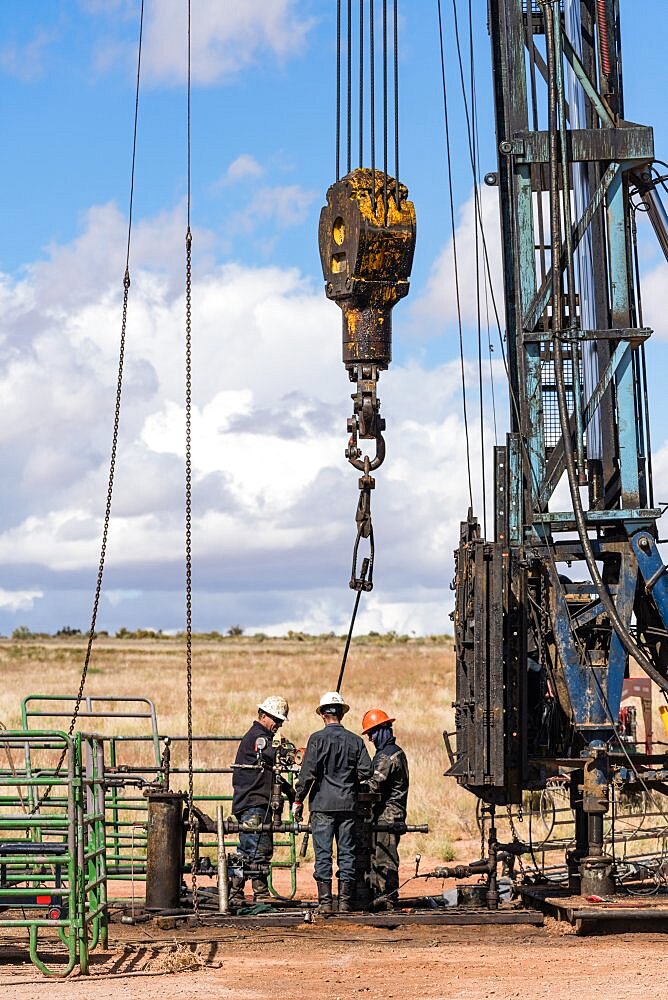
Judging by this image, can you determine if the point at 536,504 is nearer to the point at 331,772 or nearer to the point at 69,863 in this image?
the point at 331,772

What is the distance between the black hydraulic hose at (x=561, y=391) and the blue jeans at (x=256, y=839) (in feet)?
10.0

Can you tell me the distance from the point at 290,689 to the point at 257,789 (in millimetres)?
30272

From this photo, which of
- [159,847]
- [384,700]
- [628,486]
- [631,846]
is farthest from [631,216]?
[384,700]

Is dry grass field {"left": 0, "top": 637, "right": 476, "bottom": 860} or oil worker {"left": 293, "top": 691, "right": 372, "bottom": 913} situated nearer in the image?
oil worker {"left": 293, "top": 691, "right": 372, "bottom": 913}

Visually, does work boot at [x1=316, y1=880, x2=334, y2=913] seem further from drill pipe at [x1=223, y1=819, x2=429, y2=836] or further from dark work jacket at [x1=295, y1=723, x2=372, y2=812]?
dark work jacket at [x1=295, y1=723, x2=372, y2=812]

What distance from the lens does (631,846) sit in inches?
708

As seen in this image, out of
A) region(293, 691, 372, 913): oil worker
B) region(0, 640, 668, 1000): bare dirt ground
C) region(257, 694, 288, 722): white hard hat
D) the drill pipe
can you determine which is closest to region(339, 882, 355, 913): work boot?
region(293, 691, 372, 913): oil worker

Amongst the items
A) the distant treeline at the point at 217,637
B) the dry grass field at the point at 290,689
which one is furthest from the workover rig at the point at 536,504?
the distant treeline at the point at 217,637

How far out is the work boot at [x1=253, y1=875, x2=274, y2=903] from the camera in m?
12.3

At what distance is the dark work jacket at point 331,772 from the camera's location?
11992mm

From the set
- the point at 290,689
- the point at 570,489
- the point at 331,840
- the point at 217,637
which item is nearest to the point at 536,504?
the point at 570,489

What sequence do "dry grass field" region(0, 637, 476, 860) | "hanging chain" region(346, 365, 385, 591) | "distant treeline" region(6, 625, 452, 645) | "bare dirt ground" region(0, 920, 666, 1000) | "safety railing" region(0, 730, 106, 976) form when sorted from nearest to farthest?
"bare dirt ground" region(0, 920, 666, 1000), "safety railing" region(0, 730, 106, 976), "hanging chain" region(346, 365, 385, 591), "dry grass field" region(0, 637, 476, 860), "distant treeline" region(6, 625, 452, 645)

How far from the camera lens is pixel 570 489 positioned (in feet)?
41.1

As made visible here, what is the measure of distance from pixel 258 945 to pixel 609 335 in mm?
5615
